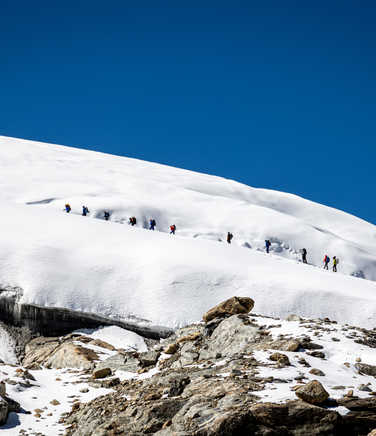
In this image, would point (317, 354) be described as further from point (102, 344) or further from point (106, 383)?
Result: point (102, 344)

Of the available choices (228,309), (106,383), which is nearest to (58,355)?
(106,383)

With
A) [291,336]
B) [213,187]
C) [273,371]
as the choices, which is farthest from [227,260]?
[213,187]

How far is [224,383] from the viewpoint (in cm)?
1003

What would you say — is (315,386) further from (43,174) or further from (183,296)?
(43,174)

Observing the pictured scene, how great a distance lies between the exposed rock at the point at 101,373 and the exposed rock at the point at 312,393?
23.5ft

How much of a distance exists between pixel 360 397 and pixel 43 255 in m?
20.1

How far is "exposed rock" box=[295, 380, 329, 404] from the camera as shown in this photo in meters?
8.99

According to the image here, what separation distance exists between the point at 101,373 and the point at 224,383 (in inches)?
229

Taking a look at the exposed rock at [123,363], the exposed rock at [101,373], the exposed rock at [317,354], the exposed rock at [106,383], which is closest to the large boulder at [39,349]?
the exposed rock at [123,363]

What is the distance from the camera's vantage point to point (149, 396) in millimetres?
10477

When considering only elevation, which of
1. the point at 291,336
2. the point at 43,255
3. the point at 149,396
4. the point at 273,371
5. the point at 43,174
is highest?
the point at 43,174

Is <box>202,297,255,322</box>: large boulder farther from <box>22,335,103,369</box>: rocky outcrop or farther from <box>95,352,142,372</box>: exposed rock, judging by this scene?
<box>22,335,103,369</box>: rocky outcrop

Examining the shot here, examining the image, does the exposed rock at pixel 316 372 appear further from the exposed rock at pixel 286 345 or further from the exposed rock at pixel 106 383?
the exposed rock at pixel 106 383

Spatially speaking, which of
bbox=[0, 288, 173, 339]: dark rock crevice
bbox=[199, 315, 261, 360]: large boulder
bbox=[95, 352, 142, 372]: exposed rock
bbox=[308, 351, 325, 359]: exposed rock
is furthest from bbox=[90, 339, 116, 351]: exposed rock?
bbox=[308, 351, 325, 359]: exposed rock
